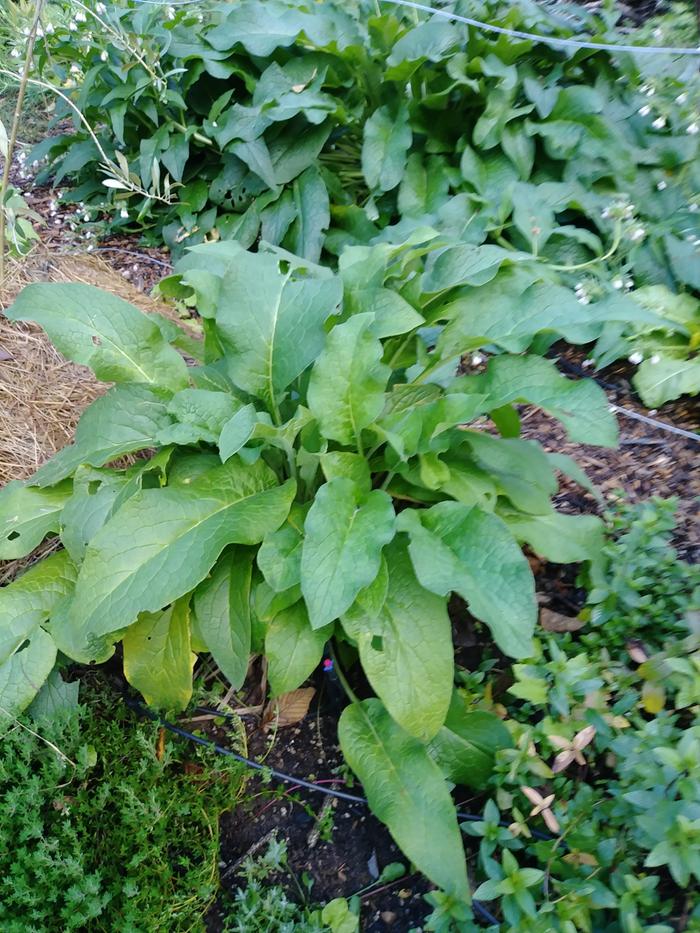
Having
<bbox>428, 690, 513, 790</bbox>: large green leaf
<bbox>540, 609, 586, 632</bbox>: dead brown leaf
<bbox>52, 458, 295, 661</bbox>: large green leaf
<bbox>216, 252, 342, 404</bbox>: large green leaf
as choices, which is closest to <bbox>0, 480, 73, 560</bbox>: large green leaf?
<bbox>52, 458, 295, 661</bbox>: large green leaf

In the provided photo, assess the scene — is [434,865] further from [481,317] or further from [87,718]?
[481,317]

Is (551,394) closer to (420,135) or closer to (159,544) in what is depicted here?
(159,544)

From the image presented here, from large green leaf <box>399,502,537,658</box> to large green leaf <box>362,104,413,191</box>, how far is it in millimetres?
1807

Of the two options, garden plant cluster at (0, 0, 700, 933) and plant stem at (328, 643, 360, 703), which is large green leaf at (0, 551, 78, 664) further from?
plant stem at (328, 643, 360, 703)

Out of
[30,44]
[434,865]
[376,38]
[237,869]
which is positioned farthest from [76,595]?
[376,38]

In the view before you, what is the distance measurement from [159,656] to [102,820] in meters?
0.39

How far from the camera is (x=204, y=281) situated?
198 centimetres

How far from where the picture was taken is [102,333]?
6.48ft

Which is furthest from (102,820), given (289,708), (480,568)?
(480,568)

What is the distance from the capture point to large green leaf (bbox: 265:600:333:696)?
66.3 inches

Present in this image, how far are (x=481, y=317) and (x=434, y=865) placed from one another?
1328 mm

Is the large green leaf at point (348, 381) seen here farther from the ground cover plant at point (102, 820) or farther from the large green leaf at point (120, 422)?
the ground cover plant at point (102, 820)

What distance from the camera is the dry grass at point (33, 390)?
2434 mm

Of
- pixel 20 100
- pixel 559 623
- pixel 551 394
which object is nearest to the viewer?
pixel 551 394
